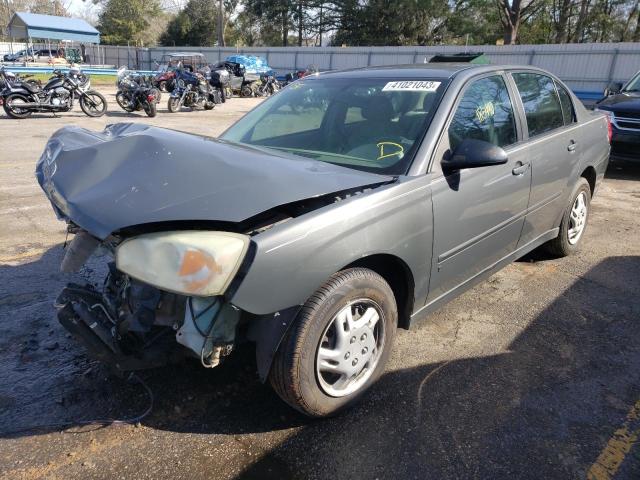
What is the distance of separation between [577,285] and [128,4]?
213ft

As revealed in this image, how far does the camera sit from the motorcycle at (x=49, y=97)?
1318 cm

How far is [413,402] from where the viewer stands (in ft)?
8.68

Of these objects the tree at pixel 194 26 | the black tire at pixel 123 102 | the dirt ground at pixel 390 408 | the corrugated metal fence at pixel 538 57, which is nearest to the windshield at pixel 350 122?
the dirt ground at pixel 390 408

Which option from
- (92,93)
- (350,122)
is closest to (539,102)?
(350,122)

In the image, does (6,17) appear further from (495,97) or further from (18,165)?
(495,97)

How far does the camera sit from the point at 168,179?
7.41 feet

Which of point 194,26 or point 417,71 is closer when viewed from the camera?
point 417,71

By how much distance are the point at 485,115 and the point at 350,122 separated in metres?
0.91

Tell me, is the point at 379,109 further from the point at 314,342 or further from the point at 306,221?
the point at 314,342

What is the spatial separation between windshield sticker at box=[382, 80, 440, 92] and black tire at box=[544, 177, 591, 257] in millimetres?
1967

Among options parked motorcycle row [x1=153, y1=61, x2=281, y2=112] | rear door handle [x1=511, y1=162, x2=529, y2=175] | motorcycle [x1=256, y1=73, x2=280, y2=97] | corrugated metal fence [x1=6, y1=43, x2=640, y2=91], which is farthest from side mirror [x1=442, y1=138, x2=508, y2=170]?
motorcycle [x1=256, y1=73, x2=280, y2=97]

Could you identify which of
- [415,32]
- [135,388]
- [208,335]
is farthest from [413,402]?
[415,32]

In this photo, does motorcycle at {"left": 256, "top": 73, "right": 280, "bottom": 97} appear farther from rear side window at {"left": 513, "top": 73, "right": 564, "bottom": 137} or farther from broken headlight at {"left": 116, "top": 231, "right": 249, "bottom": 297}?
broken headlight at {"left": 116, "top": 231, "right": 249, "bottom": 297}

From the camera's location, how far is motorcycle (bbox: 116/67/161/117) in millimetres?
14734
